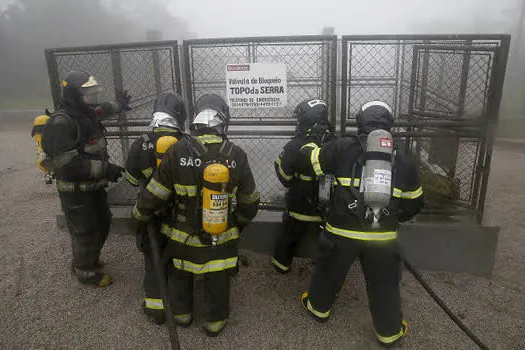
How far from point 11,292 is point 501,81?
531 centimetres

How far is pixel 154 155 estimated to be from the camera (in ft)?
11.5

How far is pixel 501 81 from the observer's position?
12.6 ft

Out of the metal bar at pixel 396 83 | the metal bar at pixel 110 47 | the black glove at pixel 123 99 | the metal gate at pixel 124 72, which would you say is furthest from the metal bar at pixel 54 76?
the metal bar at pixel 396 83

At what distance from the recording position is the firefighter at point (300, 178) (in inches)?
147

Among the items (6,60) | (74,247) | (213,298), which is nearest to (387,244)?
(213,298)

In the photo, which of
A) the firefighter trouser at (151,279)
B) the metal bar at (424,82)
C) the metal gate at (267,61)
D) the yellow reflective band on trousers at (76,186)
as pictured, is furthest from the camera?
the metal bar at (424,82)

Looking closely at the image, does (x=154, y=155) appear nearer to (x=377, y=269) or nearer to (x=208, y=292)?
(x=208, y=292)

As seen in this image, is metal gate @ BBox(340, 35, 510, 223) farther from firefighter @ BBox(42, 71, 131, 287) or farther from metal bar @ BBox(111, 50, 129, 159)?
metal bar @ BBox(111, 50, 129, 159)

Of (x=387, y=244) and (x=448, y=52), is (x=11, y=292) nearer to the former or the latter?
(x=387, y=244)

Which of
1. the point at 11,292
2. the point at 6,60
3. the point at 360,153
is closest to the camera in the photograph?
the point at 360,153

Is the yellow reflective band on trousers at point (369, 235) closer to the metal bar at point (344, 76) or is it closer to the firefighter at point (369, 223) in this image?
the firefighter at point (369, 223)

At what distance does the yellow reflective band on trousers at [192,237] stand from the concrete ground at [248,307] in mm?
853

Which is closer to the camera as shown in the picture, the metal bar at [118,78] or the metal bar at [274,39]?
the metal bar at [274,39]

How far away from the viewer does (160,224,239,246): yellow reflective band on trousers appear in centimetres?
317
